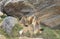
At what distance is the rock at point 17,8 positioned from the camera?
1144cm

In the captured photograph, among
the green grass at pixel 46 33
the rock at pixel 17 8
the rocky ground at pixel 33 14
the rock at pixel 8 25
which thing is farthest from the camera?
the rock at pixel 17 8

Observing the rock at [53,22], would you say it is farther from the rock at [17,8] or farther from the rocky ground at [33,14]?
the rock at [17,8]

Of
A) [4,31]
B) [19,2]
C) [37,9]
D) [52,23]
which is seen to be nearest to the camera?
[4,31]

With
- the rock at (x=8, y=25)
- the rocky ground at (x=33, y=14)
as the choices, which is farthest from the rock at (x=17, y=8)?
the rock at (x=8, y=25)

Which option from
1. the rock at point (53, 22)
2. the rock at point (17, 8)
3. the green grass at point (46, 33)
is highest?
the rock at point (17, 8)

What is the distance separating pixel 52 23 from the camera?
952 cm

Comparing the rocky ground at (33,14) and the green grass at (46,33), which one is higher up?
the rocky ground at (33,14)

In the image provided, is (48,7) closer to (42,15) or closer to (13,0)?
(42,15)

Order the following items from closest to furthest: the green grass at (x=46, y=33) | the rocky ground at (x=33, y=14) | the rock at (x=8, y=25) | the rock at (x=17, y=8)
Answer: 1. the green grass at (x=46, y=33)
2. the rocky ground at (x=33, y=14)
3. the rock at (x=8, y=25)
4. the rock at (x=17, y=8)

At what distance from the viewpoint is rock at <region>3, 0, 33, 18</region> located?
37.5ft

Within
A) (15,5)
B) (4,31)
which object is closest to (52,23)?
(4,31)

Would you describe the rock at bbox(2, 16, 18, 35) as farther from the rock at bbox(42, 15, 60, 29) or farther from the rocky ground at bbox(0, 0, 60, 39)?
the rock at bbox(42, 15, 60, 29)

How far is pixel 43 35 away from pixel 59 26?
1380 millimetres

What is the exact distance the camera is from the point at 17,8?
11.8 metres
